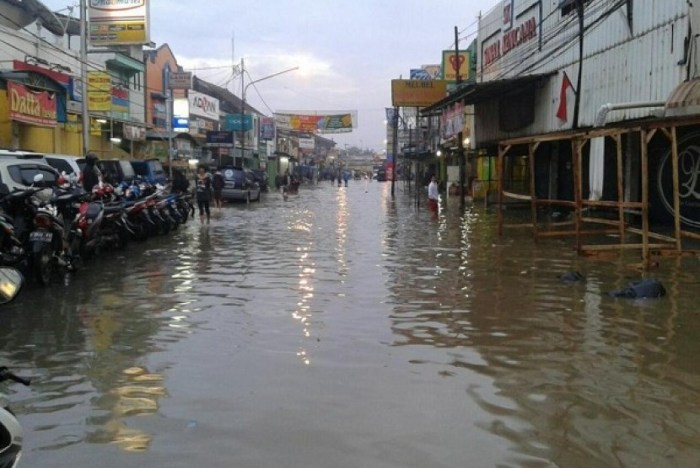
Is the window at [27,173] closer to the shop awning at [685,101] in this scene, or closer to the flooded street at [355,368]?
the flooded street at [355,368]

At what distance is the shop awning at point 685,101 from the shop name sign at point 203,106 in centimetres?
4276

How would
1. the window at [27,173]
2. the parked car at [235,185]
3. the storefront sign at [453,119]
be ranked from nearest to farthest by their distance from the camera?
the window at [27,173]
the storefront sign at [453,119]
the parked car at [235,185]

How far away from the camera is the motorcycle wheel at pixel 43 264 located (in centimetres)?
878

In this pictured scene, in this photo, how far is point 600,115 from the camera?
14359mm

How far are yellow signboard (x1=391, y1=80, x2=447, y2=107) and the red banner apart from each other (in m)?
14.0

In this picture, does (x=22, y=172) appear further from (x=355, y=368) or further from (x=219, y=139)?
(x=219, y=139)

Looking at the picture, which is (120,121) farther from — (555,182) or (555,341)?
(555,341)

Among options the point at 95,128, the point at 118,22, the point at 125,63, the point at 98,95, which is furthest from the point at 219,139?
the point at 98,95

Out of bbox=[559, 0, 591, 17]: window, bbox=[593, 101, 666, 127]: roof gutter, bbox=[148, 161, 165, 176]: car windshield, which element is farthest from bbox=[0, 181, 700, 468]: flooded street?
bbox=[148, 161, 165, 176]: car windshield

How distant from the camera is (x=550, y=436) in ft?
13.5

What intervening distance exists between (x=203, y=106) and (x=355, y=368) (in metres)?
51.3

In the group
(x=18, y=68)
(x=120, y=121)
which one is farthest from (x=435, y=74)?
(x=18, y=68)

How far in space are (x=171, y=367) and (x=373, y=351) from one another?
5.62 feet

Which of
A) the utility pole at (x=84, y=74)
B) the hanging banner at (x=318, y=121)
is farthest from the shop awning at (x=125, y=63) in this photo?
the hanging banner at (x=318, y=121)
